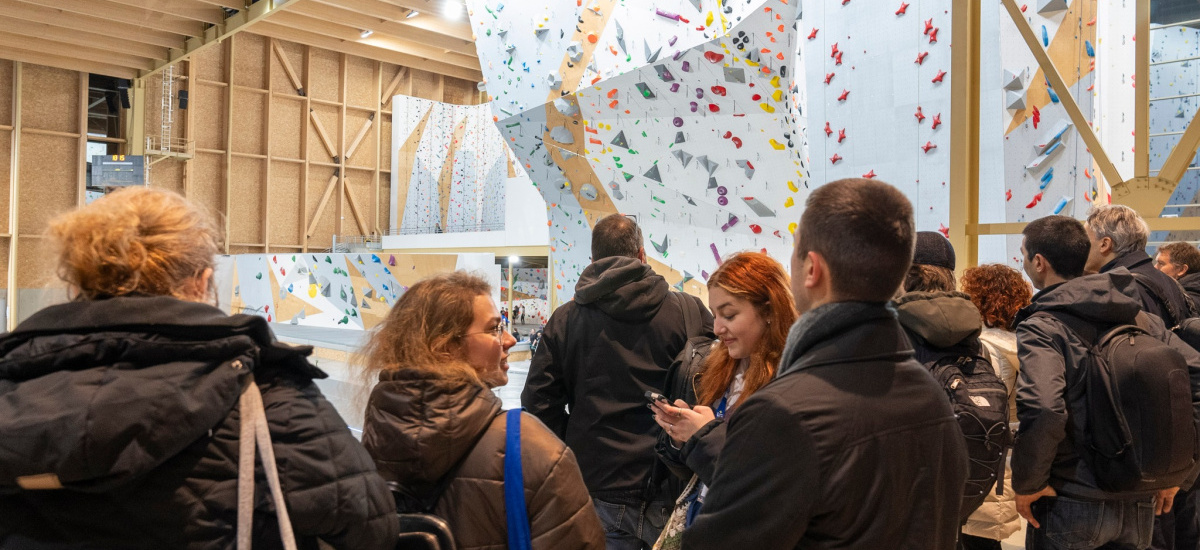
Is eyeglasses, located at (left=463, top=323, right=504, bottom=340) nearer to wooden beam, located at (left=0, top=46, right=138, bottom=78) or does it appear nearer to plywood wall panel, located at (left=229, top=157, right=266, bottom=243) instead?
wooden beam, located at (left=0, top=46, right=138, bottom=78)

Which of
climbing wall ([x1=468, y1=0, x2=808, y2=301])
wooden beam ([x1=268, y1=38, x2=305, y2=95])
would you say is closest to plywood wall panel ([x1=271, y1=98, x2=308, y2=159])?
wooden beam ([x1=268, y1=38, x2=305, y2=95])

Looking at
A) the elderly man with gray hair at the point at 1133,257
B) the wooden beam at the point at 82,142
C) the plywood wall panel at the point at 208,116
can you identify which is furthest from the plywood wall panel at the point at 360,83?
the elderly man with gray hair at the point at 1133,257

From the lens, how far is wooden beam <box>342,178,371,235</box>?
818 inches

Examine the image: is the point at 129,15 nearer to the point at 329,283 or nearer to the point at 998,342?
the point at 329,283

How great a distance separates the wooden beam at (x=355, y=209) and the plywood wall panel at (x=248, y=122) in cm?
202

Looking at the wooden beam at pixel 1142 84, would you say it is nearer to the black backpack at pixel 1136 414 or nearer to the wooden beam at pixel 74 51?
the black backpack at pixel 1136 414

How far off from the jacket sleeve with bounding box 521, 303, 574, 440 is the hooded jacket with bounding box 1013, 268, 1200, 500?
1272mm

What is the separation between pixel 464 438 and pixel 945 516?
76 centimetres

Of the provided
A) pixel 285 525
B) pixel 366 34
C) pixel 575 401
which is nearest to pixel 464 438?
pixel 285 525

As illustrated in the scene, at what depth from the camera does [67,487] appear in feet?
3.54

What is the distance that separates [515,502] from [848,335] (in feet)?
1.97

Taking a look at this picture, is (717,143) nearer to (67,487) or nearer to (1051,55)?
(1051,55)

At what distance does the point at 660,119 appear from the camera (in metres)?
5.88

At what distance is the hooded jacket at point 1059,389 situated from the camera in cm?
224
